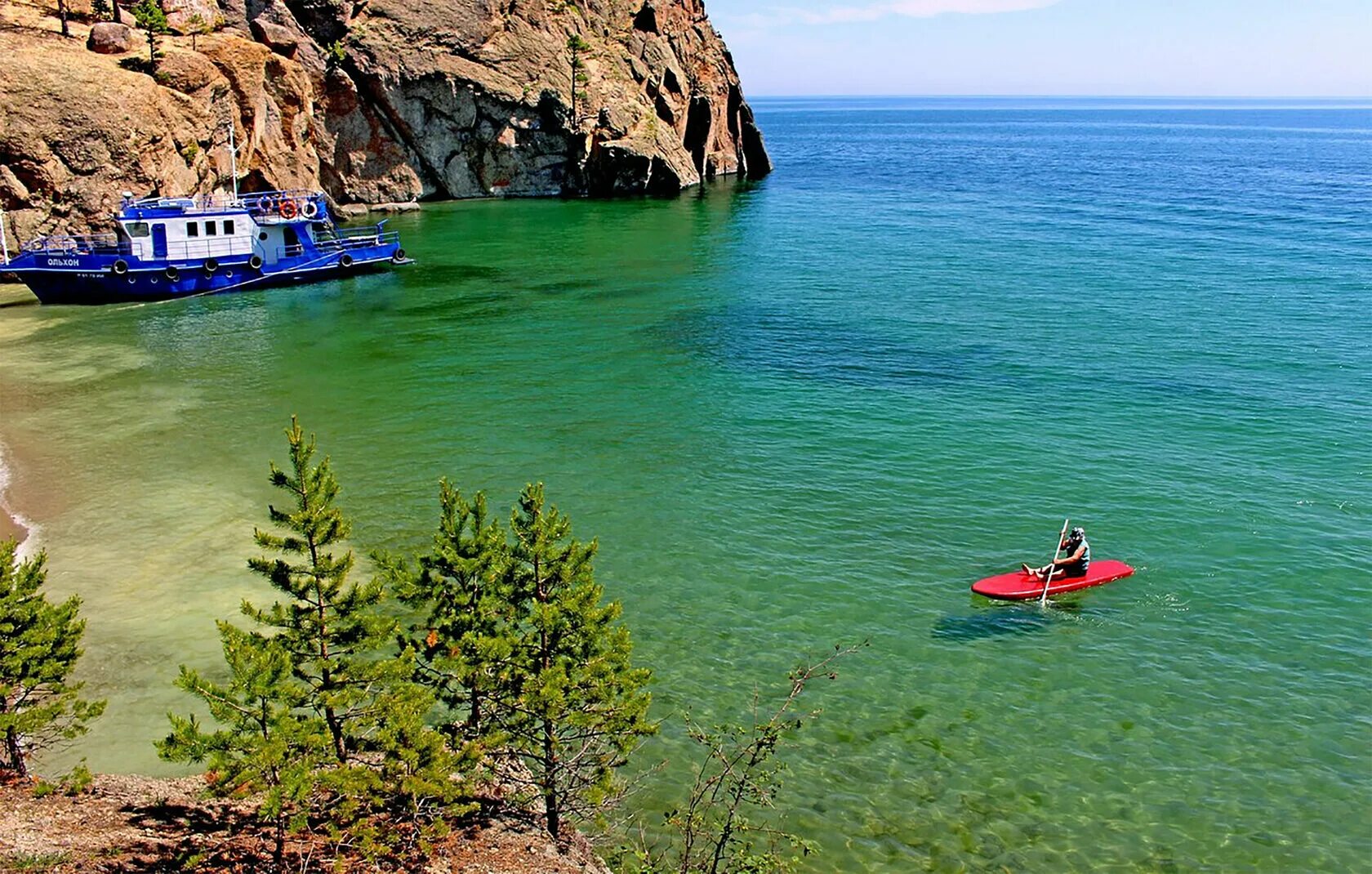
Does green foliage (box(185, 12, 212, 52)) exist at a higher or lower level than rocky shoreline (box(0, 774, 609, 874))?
higher

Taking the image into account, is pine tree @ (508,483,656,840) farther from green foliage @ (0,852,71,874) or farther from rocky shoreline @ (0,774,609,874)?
green foliage @ (0,852,71,874)

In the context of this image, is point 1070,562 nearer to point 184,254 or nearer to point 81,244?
point 184,254

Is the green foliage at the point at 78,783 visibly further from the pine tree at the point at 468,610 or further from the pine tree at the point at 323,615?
the pine tree at the point at 468,610

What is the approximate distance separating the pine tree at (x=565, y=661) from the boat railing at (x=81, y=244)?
48487mm

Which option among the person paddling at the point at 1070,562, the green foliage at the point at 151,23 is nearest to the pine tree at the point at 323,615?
the person paddling at the point at 1070,562

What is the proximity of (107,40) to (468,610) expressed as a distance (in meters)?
64.7

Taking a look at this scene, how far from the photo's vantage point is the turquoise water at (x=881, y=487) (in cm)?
1755

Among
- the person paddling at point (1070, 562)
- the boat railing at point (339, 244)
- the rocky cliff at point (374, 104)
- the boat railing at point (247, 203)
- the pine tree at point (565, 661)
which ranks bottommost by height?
the person paddling at point (1070, 562)

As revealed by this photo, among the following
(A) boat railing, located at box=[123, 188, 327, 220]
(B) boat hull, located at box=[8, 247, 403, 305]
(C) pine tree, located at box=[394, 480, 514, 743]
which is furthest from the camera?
(A) boat railing, located at box=[123, 188, 327, 220]

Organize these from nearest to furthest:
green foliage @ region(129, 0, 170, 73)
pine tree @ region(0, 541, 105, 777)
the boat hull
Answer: pine tree @ region(0, 541, 105, 777), the boat hull, green foliage @ region(129, 0, 170, 73)

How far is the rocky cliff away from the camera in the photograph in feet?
181

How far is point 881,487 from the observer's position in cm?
2900

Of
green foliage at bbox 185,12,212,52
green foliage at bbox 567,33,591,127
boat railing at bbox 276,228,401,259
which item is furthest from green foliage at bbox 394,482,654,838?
green foliage at bbox 567,33,591,127

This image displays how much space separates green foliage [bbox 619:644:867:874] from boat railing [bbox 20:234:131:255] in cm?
4823
